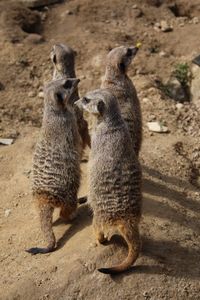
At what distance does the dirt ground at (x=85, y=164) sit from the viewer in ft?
11.3

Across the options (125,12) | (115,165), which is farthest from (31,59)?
(115,165)

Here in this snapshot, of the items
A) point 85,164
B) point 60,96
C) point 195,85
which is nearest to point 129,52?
point 60,96

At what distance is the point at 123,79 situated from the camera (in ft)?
14.1

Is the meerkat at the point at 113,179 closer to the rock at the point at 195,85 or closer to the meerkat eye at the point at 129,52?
the meerkat eye at the point at 129,52

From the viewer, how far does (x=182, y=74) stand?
592 cm

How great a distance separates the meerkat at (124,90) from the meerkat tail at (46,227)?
2.82 ft

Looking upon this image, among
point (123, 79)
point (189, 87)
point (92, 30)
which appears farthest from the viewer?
point (92, 30)

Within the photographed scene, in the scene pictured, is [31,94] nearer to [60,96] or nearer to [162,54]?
[162,54]

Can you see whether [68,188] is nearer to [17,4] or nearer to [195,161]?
[195,161]

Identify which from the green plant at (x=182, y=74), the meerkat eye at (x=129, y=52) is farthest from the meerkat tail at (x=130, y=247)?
the green plant at (x=182, y=74)

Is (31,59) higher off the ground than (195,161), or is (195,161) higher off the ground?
(31,59)

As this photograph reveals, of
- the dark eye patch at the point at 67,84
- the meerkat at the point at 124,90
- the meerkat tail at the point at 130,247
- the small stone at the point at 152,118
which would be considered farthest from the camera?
the small stone at the point at 152,118

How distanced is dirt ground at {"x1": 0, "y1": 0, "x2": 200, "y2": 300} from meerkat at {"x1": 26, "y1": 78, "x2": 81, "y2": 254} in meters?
0.21

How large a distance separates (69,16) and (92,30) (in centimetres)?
40
